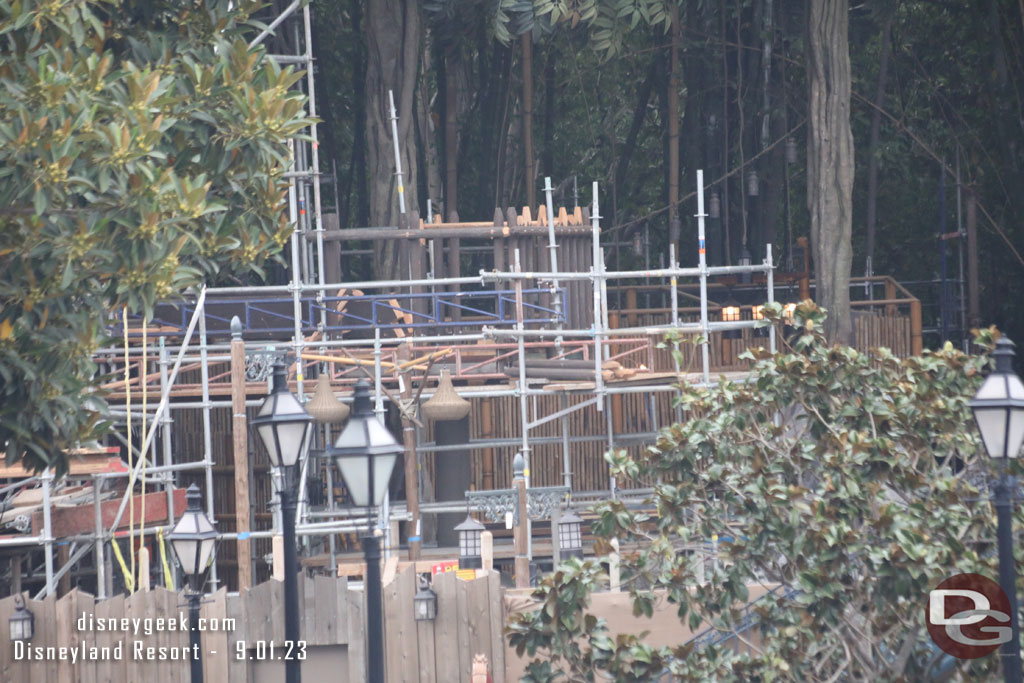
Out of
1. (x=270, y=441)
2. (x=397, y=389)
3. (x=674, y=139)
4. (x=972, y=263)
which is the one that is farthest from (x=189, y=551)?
(x=972, y=263)

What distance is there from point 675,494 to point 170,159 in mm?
3981

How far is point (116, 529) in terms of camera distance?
46.9 ft

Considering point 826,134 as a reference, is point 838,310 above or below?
below

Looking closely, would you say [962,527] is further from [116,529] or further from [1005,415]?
[116,529]

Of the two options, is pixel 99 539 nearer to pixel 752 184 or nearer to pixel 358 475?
pixel 358 475

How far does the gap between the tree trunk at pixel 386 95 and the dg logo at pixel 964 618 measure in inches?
475

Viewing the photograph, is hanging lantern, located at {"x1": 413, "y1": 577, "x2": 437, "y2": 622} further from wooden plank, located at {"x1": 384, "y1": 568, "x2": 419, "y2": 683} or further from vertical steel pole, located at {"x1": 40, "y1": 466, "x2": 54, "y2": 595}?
vertical steel pole, located at {"x1": 40, "y1": 466, "x2": 54, "y2": 595}

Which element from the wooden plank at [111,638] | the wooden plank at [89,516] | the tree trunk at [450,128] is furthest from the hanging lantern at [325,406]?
the tree trunk at [450,128]

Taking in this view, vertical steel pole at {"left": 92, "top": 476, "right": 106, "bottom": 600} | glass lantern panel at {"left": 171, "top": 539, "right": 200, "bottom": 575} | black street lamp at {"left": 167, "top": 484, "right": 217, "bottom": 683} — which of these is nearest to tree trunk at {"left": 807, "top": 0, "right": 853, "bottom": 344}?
vertical steel pole at {"left": 92, "top": 476, "right": 106, "bottom": 600}

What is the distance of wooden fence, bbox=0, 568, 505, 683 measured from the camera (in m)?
11.3

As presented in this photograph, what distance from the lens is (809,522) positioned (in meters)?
7.52

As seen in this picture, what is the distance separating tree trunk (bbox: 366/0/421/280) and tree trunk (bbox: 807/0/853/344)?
5.52 metres

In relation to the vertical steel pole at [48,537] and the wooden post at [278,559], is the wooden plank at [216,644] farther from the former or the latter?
the vertical steel pole at [48,537]

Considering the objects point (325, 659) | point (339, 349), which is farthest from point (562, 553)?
point (339, 349)
